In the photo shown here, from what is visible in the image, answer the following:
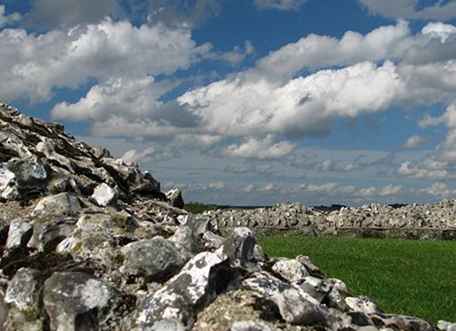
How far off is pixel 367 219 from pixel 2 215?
44656 mm

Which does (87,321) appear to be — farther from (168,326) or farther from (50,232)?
(50,232)

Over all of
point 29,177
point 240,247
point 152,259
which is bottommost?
point 152,259

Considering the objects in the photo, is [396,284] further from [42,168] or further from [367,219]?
[367,219]

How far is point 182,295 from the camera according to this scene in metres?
5.80

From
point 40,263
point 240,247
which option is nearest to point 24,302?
point 40,263

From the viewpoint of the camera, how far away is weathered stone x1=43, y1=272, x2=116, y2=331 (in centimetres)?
578

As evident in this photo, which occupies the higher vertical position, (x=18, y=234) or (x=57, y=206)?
(x=57, y=206)

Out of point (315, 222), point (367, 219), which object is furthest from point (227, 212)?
point (367, 219)

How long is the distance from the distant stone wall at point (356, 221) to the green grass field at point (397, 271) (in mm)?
10211

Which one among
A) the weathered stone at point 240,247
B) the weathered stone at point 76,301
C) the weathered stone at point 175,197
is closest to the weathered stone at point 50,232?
the weathered stone at point 76,301

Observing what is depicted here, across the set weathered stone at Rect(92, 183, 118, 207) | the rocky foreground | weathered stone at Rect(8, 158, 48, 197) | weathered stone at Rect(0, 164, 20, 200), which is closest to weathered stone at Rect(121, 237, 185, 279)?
the rocky foreground

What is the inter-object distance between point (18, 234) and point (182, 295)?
2706 mm

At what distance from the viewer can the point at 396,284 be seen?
20.2 meters

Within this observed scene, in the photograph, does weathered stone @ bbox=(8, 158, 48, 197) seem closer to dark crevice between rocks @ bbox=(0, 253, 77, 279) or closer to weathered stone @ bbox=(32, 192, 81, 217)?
weathered stone @ bbox=(32, 192, 81, 217)
